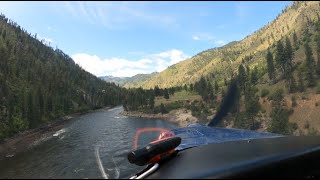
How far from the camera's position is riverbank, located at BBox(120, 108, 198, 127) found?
10077 centimetres

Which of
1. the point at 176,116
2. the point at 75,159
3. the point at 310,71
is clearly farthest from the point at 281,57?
the point at 75,159

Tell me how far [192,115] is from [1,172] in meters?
65.3

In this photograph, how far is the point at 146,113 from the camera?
134m

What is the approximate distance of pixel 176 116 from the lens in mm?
114812

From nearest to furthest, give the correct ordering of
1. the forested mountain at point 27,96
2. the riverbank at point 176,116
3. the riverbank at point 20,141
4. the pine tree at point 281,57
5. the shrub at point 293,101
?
the riverbank at point 20,141, the shrub at point 293,101, the forested mountain at point 27,96, the riverbank at point 176,116, the pine tree at point 281,57

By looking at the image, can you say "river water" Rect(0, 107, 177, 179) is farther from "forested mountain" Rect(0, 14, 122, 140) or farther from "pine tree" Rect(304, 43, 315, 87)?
"pine tree" Rect(304, 43, 315, 87)

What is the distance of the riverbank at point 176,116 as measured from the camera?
100769mm

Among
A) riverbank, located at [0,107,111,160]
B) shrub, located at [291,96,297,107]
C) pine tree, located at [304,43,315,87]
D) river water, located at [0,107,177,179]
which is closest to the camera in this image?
river water, located at [0,107,177,179]

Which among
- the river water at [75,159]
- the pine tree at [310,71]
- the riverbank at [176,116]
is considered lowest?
the river water at [75,159]

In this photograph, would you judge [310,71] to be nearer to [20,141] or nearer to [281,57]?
[281,57]

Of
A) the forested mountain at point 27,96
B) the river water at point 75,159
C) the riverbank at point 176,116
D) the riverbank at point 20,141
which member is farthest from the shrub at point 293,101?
the forested mountain at point 27,96

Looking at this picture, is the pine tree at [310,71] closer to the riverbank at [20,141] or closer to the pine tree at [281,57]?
the pine tree at [281,57]

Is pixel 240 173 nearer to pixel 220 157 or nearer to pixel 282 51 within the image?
pixel 220 157

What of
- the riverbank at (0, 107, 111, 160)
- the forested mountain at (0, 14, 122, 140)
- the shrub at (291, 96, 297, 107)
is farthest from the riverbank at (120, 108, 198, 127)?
the riverbank at (0, 107, 111, 160)
